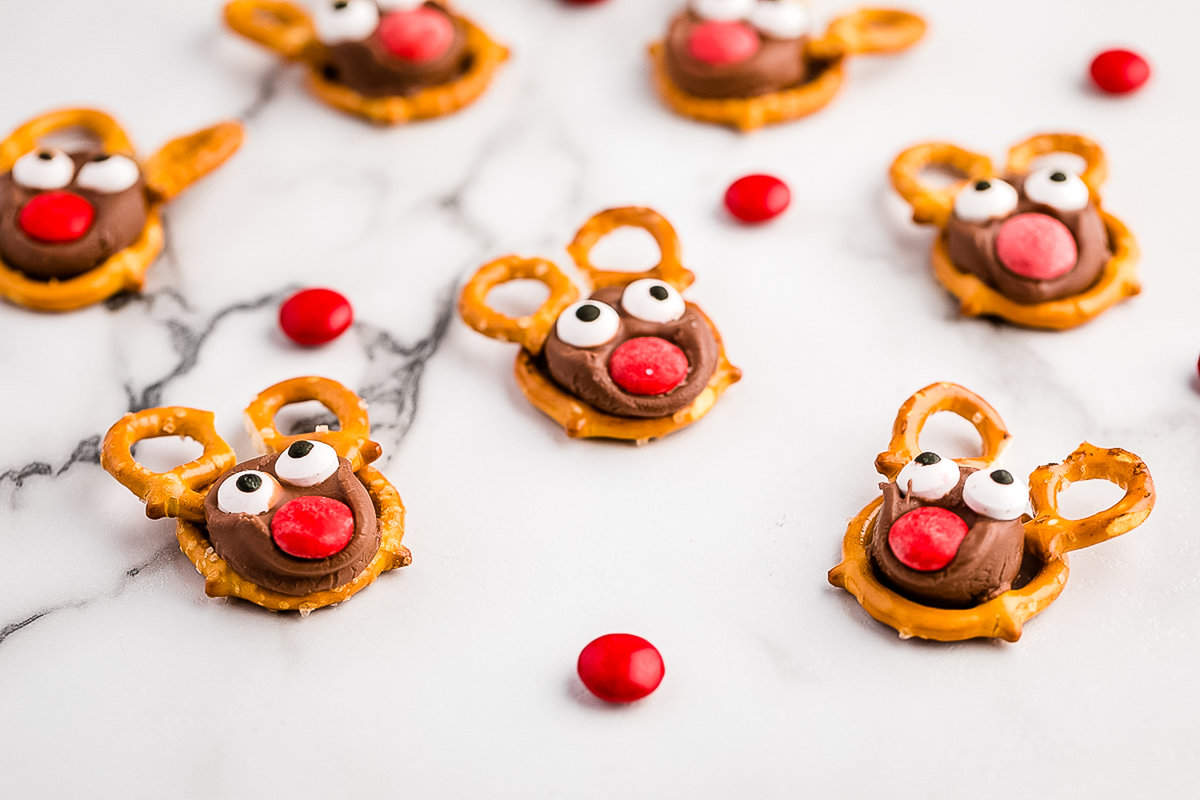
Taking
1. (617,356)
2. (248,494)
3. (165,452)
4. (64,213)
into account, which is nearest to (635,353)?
(617,356)

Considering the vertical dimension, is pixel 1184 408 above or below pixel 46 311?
above

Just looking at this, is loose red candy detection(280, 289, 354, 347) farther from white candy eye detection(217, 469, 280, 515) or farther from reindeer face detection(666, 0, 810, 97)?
reindeer face detection(666, 0, 810, 97)

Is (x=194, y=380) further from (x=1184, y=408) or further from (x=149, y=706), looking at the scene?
(x=1184, y=408)

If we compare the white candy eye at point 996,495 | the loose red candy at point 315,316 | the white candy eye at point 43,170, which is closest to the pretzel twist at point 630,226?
the loose red candy at point 315,316

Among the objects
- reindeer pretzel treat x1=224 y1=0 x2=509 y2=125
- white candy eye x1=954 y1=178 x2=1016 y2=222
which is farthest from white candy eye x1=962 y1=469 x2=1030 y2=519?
reindeer pretzel treat x1=224 y1=0 x2=509 y2=125

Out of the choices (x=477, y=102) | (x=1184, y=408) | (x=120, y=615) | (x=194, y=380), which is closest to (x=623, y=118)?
(x=477, y=102)

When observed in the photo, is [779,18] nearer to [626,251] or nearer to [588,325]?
[626,251]
